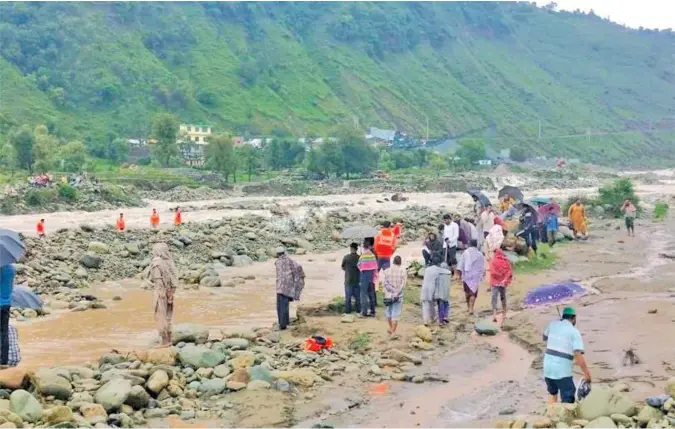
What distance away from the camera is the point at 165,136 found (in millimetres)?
70250

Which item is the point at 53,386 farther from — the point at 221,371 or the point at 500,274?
the point at 500,274

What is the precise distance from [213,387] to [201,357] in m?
1.06

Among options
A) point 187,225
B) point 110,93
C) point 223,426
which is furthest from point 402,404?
point 110,93

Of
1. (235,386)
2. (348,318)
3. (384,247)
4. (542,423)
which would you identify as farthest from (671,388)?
(384,247)

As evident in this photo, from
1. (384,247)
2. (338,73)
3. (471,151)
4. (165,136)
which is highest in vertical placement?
(338,73)

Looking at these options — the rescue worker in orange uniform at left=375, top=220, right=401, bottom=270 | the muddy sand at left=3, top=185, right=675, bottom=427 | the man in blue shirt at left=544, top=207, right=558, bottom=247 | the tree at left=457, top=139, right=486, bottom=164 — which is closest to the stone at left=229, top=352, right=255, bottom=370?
the muddy sand at left=3, top=185, right=675, bottom=427

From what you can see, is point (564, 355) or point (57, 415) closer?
point (564, 355)

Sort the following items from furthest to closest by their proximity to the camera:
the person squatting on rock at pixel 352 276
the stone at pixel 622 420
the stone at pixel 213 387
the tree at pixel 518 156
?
the tree at pixel 518 156 < the person squatting on rock at pixel 352 276 < the stone at pixel 213 387 < the stone at pixel 622 420

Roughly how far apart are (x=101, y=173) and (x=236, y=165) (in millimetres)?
10450

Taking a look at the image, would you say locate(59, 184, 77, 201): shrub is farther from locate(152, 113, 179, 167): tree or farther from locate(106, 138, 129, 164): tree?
locate(106, 138, 129, 164): tree

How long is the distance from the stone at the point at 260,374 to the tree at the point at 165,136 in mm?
60894

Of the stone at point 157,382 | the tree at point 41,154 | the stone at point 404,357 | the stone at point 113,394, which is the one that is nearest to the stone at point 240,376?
the stone at point 157,382

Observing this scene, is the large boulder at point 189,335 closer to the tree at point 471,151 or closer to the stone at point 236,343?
the stone at point 236,343

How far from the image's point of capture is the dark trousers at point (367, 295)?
14.7m
